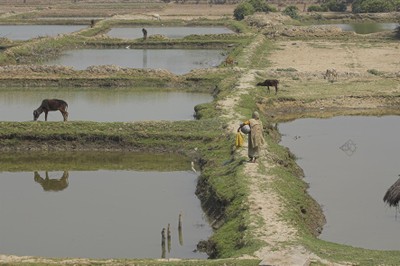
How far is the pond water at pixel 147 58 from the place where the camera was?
32.4 m

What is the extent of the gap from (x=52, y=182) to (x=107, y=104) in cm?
775

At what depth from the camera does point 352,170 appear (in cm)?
1659

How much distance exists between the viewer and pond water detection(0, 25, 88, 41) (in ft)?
154

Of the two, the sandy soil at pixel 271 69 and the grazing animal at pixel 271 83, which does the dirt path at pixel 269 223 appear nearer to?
the sandy soil at pixel 271 69

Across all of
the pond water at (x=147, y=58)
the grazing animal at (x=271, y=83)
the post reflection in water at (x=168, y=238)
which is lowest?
the pond water at (x=147, y=58)

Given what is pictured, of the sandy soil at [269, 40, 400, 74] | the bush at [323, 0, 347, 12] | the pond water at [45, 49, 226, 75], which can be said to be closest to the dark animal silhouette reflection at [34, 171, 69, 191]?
the pond water at [45, 49, 226, 75]

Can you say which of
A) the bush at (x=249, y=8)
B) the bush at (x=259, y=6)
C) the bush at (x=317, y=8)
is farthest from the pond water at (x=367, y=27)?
the bush at (x=317, y=8)

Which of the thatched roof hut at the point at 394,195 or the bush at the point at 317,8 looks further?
the bush at the point at 317,8

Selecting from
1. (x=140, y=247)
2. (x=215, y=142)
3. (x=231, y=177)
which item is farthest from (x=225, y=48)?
(x=140, y=247)

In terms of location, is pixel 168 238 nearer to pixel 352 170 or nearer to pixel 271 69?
pixel 352 170

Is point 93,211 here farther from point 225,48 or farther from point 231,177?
point 225,48

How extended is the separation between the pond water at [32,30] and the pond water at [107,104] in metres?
19.6

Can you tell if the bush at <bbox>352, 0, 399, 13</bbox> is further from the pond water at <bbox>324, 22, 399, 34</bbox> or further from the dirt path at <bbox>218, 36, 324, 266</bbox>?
the dirt path at <bbox>218, 36, 324, 266</bbox>

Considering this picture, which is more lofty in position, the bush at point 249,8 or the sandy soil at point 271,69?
the sandy soil at point 271,69
